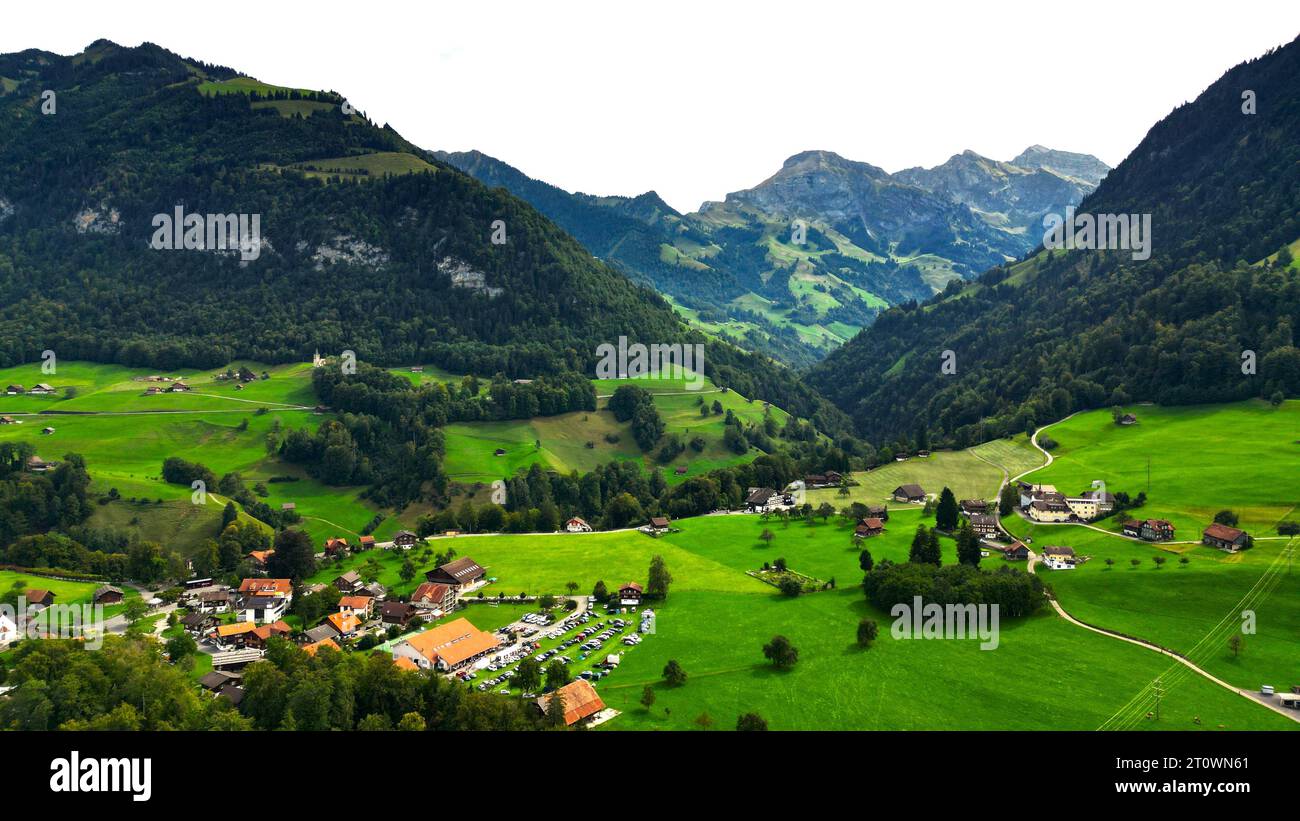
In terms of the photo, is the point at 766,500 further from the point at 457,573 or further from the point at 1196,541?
the point at 1196,541

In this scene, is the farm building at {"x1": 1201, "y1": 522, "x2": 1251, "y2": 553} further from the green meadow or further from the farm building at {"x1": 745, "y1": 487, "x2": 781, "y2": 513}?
the farm building at {"x1": 745, "y1": 487, "x2": 781, "y2": 513}

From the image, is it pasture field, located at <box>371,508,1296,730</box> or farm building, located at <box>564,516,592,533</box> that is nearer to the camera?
pasture field, located at <box>371,508,1296,730</box>

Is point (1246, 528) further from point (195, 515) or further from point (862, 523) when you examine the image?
point (195, 515)

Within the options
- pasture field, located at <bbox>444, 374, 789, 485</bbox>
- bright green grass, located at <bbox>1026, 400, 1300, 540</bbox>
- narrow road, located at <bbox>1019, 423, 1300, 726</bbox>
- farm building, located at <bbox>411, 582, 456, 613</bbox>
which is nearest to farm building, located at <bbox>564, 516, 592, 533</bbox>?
pasture field, located at <bbox>444, 374, 789, 485</bbox>

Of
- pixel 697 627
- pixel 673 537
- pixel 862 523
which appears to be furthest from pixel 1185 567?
pixel 673 537

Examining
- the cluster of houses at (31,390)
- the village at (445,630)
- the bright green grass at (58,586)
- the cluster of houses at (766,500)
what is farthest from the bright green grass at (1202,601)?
the cluster of houses at (31,390)

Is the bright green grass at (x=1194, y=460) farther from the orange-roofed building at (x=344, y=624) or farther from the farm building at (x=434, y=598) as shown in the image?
the orange-roofed building at (x=344, y=624)
